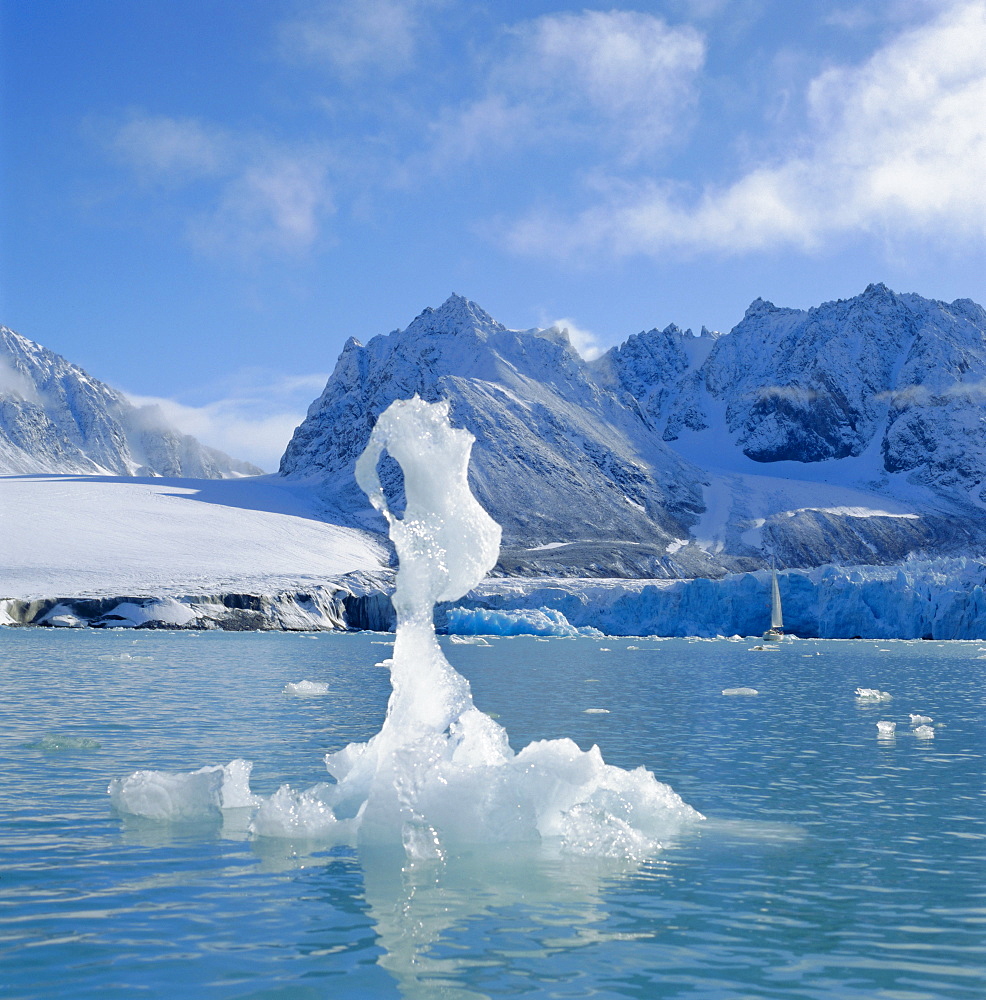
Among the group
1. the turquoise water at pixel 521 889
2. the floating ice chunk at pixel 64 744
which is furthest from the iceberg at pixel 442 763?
the floating ice chunk at pixel 64 744

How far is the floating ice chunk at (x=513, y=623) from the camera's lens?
7219cm

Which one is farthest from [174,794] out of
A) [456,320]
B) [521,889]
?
[456,320]

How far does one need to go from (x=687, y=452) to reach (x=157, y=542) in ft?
416

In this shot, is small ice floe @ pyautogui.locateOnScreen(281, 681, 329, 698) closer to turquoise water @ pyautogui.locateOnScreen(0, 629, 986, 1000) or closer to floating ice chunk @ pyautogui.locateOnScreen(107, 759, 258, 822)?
turquoise water @ pyautogui.locateOnScreen(0, 629, 986, 1000)

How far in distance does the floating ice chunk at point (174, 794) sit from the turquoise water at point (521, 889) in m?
0.25

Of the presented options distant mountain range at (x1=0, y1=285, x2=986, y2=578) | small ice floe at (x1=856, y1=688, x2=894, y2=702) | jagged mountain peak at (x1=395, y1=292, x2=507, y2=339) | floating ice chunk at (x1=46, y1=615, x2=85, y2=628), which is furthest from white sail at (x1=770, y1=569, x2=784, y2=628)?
jagged mountain peak at (x1=395, y1=292, x2=507, y2=339)

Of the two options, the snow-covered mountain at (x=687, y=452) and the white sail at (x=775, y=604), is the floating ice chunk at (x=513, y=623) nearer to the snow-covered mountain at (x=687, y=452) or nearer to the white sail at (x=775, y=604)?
the white sail at (x=775, y=604)

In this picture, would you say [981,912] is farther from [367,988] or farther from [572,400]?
[572,400]

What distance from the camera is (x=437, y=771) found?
403 inches

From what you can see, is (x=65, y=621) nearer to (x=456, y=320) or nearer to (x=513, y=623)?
(x=513, y=623)

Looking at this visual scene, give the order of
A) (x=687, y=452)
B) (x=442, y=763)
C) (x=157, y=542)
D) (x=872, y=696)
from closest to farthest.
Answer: (x=442, y=763), (x=872, y=696), (x=157, y=542), (x=687, y=452)

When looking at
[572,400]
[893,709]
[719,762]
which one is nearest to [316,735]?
[719,762]

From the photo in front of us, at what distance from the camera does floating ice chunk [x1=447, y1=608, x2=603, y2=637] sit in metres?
72.2

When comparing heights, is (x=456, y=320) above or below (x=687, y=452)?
above
